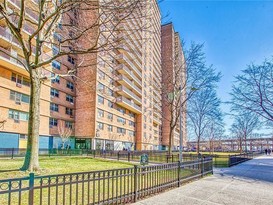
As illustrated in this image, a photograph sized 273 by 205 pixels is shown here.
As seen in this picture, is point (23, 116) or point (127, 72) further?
point (127, 72)

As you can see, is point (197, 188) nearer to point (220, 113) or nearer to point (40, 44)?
point (40, 44)

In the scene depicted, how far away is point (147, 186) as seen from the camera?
7.51 metres

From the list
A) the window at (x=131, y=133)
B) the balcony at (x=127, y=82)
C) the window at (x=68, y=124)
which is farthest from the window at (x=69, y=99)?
the window at (x=131, y=133)

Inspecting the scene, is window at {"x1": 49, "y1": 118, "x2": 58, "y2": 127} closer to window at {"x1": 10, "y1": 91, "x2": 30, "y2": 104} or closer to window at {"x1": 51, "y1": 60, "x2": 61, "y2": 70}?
window at {"x1": 10, "y1": 91, "x2": 30, "y2": 104}

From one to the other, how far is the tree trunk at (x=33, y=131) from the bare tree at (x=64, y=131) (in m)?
30.3

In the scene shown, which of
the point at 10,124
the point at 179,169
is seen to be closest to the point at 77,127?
the point at 10,124

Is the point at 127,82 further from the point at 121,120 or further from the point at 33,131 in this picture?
the point at 33,131

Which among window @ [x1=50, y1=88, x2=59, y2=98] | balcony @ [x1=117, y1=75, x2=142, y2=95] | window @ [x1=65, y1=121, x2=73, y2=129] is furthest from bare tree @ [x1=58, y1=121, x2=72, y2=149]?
balcony @ [x1=117, y1=75, x2=142, y2=95]

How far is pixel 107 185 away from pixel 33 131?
553 centimetres

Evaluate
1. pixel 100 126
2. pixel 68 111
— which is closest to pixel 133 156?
pixel 100 126

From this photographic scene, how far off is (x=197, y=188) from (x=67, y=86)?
129 ft

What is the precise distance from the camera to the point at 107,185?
306 inches

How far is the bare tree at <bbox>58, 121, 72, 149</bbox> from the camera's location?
40.7m

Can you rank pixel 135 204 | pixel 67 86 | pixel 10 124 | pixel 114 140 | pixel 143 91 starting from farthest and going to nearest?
pixel 143 91 → pixel 114 140 → pixel 67 86 → pixel 10 124 → pixel 135 204
